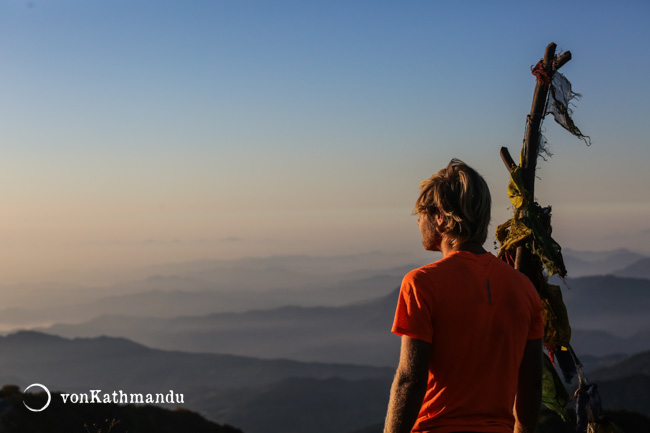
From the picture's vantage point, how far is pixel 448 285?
10.1 feet

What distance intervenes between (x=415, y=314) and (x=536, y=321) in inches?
31.3

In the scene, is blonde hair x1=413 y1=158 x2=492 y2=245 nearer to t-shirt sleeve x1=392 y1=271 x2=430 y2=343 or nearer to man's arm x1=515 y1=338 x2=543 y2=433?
t-shirt sleeve x1=392 y1=271 x2=430 y2=343

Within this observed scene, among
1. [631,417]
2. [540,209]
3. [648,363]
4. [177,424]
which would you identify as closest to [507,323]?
[540,209]

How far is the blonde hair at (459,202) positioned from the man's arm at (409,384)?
57 centimetres

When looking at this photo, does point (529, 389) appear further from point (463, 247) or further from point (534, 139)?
point (534, 139)

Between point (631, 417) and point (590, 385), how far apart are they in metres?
33.9

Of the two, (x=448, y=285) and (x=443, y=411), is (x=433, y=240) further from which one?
(x=443, y=411)

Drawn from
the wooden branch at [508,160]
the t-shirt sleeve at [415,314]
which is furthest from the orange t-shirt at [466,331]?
the wooden branch at [508,160]

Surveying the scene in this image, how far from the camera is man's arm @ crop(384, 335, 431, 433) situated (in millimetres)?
3066

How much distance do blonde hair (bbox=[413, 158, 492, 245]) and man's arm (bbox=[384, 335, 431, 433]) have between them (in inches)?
22.6

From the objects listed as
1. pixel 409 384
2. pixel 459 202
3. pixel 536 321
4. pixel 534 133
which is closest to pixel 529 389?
pixel 536 321

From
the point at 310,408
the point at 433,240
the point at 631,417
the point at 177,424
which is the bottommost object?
the point at 310,408

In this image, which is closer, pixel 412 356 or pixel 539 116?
pixel 412 356

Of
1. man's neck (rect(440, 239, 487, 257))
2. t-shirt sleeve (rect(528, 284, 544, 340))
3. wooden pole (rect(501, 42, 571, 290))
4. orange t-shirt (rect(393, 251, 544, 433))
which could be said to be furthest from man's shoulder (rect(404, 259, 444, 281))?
wooden pole (rect(501, 42, 571, 290))
